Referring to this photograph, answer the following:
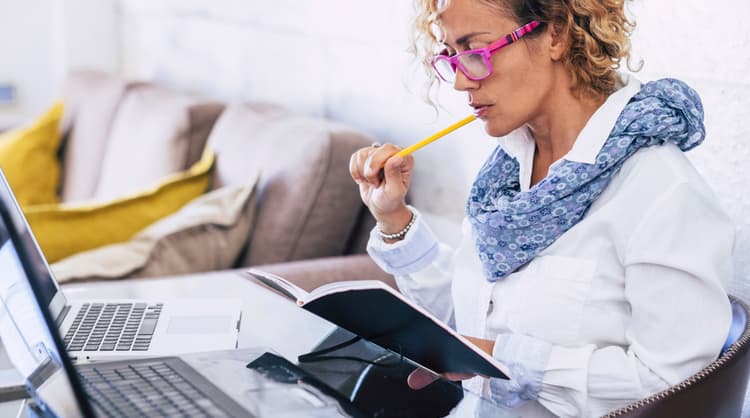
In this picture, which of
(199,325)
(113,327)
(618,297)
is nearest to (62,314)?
(113,327)

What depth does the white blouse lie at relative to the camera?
1062 millimetres

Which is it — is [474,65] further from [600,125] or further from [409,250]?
[409,250]

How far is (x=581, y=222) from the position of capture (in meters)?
1.19

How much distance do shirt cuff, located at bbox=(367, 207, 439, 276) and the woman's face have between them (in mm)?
233

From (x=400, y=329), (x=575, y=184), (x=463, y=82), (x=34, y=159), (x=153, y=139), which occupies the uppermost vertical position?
(x=463, y=82)

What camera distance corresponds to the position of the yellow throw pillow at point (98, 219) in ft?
7.04

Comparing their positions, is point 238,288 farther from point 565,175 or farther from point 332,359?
point 565,175

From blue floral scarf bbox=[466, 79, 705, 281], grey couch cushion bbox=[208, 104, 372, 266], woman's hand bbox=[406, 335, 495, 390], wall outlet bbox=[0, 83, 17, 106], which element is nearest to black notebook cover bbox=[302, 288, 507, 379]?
woman's hand bbox=[406, 335, 495, 390]

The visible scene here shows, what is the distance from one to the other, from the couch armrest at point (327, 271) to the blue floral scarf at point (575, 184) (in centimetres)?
53

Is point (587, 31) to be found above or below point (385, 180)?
above

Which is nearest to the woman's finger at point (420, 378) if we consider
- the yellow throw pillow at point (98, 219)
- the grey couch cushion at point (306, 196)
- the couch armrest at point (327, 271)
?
the couch armrest at point (327, 271)

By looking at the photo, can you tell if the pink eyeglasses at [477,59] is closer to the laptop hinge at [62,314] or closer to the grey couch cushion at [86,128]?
the laptop hinge at [62,314]

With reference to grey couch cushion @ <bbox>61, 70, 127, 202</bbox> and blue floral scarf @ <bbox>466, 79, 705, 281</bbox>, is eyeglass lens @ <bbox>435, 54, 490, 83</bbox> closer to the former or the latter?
blue floral scarf @ <bbox>466, 79, 705, 281</bbox>

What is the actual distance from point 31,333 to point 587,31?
783mm
